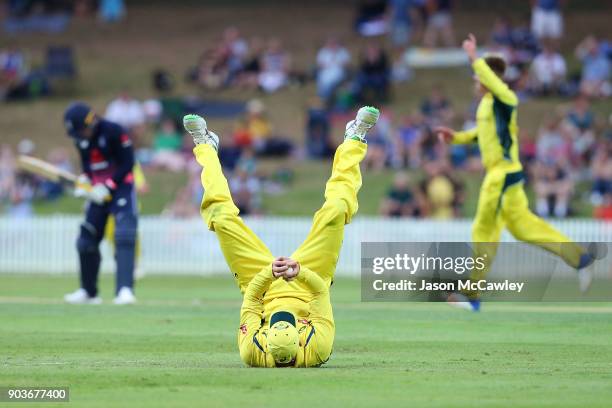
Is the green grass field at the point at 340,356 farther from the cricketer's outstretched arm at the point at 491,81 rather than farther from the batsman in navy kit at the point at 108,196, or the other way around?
the cricketer's outstretched arm at the point at 491,81

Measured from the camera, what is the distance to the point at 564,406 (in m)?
8.80

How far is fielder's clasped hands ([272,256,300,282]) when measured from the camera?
10758mm

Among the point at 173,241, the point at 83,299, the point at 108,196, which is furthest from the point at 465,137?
the point at 173,241

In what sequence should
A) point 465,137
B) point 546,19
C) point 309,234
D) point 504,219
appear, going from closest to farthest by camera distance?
point 309,234, point 504,219, point 465,137, point 546,19

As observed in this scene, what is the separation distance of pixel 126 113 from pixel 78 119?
718 inches

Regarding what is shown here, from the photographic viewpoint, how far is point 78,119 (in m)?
17.2

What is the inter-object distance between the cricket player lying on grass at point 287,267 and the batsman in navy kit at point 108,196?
4601mm

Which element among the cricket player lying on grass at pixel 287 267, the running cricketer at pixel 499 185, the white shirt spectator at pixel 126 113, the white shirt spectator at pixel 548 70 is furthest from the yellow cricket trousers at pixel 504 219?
the white shirt spectator at pixel 126 113

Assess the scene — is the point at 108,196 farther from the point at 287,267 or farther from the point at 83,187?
the point at 287,267

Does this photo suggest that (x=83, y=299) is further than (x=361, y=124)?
Yes

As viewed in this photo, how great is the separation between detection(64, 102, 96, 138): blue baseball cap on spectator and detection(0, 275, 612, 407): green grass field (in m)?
2.29

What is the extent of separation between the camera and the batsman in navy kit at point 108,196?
687 inches

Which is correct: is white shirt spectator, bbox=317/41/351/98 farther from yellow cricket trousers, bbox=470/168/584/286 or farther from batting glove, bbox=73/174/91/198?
yellow cricket trousers, bbox=470/168/584/286

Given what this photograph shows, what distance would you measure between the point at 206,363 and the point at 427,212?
17.3 metres
